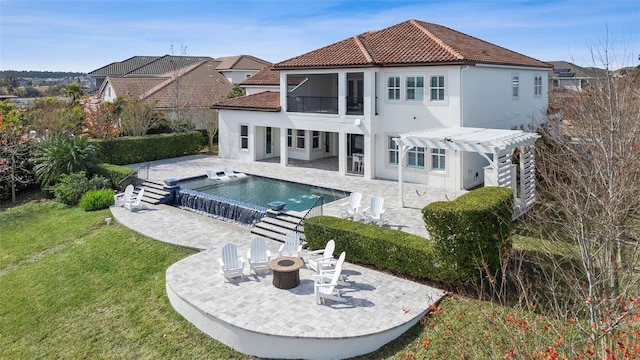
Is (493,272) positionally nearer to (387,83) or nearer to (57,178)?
(387,83)

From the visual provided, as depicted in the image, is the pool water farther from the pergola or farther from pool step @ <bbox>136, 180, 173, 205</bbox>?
the pergola

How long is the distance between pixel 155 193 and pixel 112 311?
40.1ft

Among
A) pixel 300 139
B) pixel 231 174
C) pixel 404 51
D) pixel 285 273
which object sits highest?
pixel 404 51

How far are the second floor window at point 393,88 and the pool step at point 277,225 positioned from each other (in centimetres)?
1075

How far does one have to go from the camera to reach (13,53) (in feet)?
124

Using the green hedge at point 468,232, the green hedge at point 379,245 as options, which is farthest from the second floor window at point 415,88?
the green hedge at point 468,232

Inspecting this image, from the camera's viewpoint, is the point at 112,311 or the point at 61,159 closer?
the point at 112,311

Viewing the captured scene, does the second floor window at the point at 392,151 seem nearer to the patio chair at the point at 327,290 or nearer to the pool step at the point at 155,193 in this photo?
the pool step at the point at 155,193

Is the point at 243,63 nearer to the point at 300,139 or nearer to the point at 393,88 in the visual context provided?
the point at 300,139

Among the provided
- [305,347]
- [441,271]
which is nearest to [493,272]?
[441,271]

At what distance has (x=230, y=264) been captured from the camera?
15000 mm

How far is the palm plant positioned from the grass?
21.3ft

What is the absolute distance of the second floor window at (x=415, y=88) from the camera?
26.2m

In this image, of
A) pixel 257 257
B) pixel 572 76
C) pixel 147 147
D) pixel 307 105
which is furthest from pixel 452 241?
pixel 572 76
